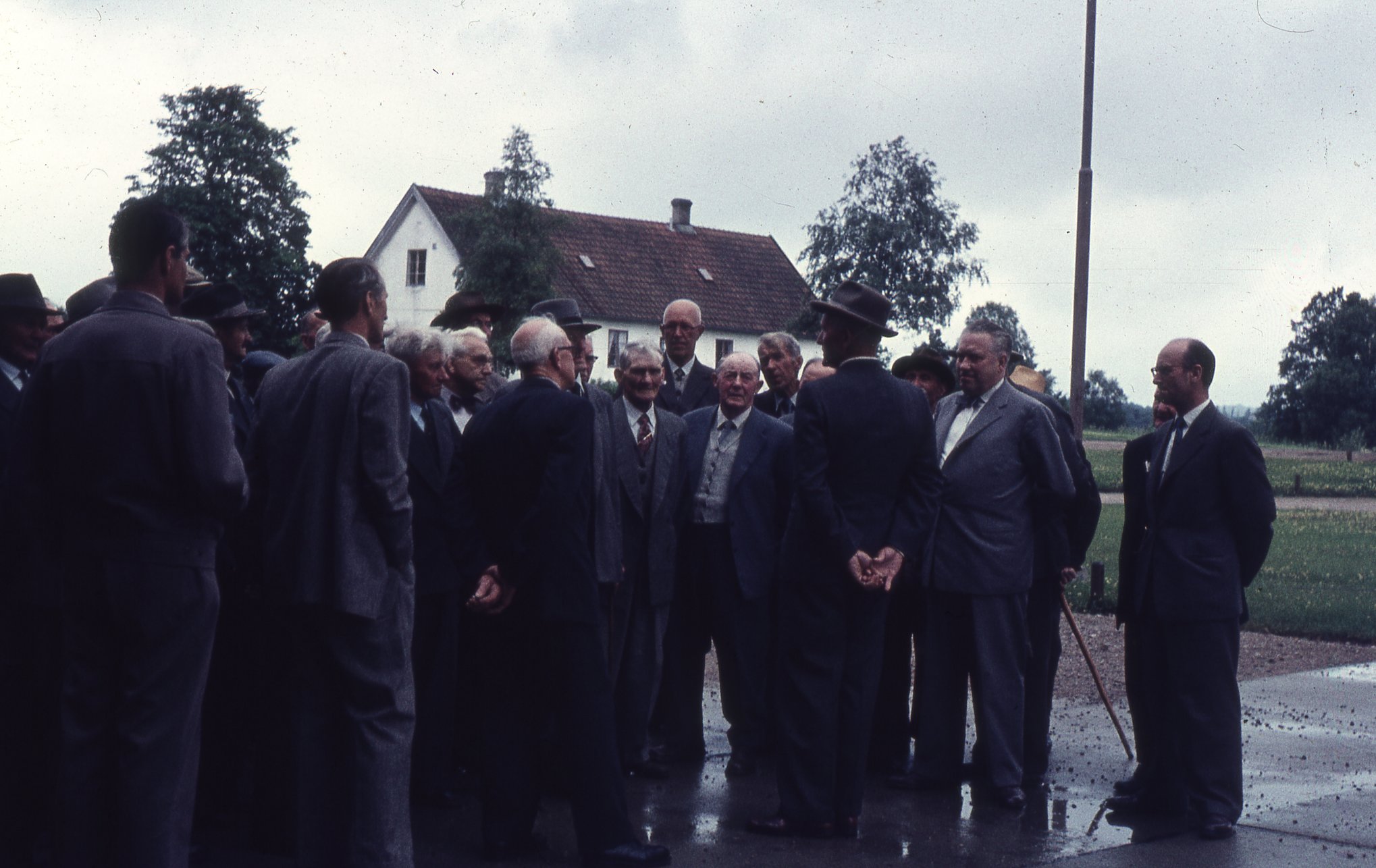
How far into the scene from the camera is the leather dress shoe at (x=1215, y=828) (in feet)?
21.6

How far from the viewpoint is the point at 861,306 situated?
22.0ft

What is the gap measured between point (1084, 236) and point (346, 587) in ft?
46.0

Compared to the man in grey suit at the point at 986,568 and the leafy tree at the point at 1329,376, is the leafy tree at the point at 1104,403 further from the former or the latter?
the man in grey suit at the point at 986,568

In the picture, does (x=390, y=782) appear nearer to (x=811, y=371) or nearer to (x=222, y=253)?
(x=811, y=371)

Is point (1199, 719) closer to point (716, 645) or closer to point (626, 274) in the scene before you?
point (716, 645)

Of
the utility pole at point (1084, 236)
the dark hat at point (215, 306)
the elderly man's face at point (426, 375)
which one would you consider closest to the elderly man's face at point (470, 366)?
the elderly man's face at point (426, 375)

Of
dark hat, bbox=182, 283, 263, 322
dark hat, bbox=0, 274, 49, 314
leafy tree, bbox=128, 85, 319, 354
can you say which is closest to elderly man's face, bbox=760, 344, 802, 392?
dark hat, bbox=182, 283, 263, 322

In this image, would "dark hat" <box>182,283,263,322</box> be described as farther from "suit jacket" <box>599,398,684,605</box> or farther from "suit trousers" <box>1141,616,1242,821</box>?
"suit trousers" <box>1141,616,1242,821</box>

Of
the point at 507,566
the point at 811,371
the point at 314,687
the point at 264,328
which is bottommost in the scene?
the point at 314,687

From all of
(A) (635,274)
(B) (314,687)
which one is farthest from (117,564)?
(A) (635,274)

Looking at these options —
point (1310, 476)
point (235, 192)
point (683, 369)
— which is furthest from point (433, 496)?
point (235, 192)

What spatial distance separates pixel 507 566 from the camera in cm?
583

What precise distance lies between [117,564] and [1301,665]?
9718mm

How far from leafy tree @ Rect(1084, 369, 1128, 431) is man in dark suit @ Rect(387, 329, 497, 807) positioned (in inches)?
4089
